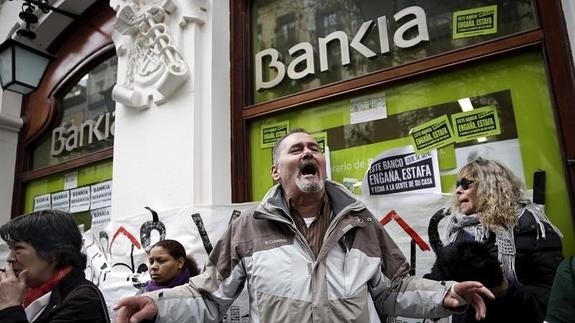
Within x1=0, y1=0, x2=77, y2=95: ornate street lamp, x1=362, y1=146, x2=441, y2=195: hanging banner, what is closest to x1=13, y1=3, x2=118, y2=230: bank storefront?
x1=0, y1=0, x2=77, y2=95: ornate street lamp

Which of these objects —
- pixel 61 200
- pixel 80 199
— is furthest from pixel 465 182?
pixel 61 200

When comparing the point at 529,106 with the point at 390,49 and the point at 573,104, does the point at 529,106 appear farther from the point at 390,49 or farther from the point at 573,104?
the point at 390,49

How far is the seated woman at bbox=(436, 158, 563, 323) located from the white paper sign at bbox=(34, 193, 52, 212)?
4411 millimetres

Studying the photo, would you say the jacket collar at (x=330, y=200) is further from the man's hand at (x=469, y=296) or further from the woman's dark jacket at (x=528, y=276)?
the woman's dark jacket at (x=528, y=276)

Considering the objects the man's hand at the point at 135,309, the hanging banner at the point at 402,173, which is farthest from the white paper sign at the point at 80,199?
the man's hand at the point at 135,309

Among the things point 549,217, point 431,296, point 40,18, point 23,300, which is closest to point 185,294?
point 23,300

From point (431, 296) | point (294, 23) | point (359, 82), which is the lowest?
point (431, 296)

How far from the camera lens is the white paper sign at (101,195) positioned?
15.1 feet

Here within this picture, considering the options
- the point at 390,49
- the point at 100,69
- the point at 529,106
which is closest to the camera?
the point at 529,106

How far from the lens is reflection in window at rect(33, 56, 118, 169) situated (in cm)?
493

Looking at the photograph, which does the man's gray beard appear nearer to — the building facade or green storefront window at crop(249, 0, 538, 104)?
the building facade

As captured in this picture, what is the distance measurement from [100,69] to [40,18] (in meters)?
1.05

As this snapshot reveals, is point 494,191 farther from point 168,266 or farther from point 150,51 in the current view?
point 150,51

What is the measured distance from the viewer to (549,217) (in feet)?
8.20
